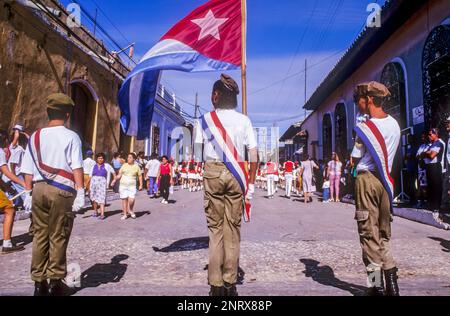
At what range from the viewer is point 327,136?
2092cm

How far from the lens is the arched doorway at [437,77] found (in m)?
8.52

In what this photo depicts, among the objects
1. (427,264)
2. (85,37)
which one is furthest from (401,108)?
(85,37)

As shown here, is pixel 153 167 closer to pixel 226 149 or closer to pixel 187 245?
pixel 187 245

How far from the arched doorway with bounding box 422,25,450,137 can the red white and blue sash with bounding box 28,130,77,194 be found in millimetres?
8440

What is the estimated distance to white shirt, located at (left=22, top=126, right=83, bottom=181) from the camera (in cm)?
311

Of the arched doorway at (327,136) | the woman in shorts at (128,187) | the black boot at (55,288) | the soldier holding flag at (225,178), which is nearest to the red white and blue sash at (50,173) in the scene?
the black boot at (55,288)

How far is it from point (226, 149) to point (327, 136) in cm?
1871

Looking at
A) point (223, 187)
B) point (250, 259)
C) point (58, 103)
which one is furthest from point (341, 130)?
point (58, 103)

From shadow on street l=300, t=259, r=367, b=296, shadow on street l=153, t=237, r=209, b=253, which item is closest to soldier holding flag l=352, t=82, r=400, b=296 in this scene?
shadow on street l=300, t=259, r=367, b=296

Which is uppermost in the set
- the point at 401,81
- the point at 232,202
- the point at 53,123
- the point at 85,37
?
the point at 85,37

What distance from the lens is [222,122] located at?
3.28m

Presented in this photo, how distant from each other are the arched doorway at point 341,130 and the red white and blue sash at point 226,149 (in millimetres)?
14187
